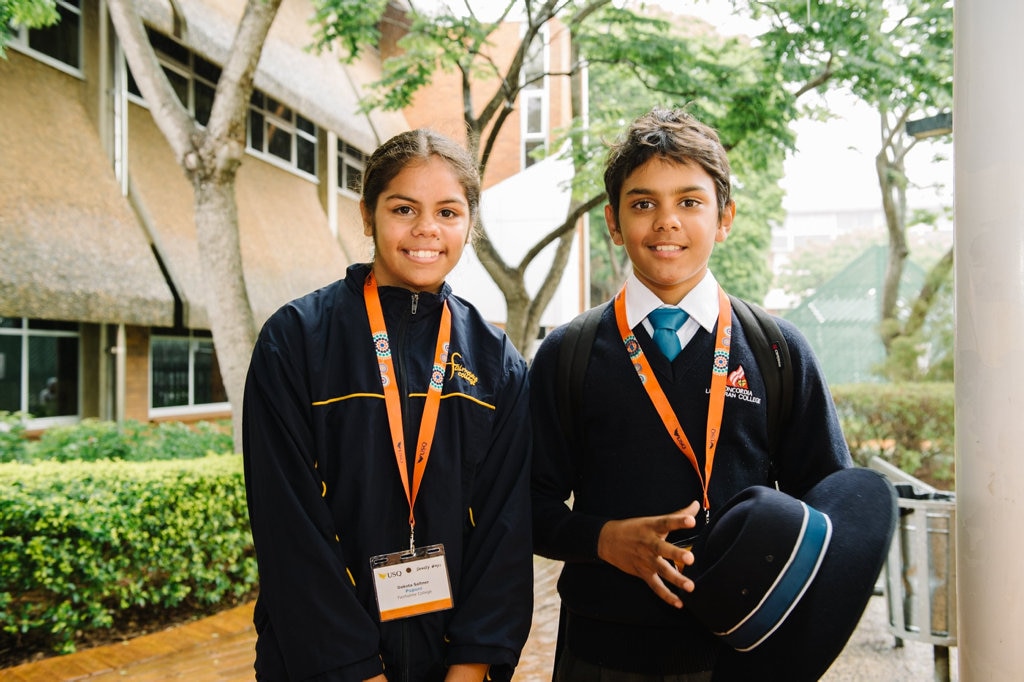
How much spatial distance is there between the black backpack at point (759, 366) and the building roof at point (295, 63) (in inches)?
287

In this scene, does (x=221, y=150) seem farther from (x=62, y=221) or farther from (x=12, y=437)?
(x=12, y=437)

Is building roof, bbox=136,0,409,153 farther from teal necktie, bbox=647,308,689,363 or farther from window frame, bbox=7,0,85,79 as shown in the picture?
teal necktie, bbox=647,308,689,363

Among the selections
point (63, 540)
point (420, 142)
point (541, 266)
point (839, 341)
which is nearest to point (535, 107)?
point (541, 266)

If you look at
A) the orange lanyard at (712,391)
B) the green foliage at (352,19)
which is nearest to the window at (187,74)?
the green foliage at (352,19)

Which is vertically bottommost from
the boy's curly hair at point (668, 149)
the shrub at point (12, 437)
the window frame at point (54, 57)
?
the shrub at point (12, 437)

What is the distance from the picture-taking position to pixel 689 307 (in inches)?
79.4

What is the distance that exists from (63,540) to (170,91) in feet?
12.8

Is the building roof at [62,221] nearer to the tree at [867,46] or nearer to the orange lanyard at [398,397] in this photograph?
the orange lanyard at [398,397]

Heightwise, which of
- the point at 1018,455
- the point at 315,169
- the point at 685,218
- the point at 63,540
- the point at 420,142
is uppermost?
the point at 315,169

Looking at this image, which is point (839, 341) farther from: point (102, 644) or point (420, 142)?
point (420, 142)

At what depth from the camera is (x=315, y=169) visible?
507 inches

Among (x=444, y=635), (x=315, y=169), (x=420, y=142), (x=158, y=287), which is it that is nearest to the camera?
(x=444, y=635)

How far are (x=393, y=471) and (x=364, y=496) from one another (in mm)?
91

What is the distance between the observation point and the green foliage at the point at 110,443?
6.51m
